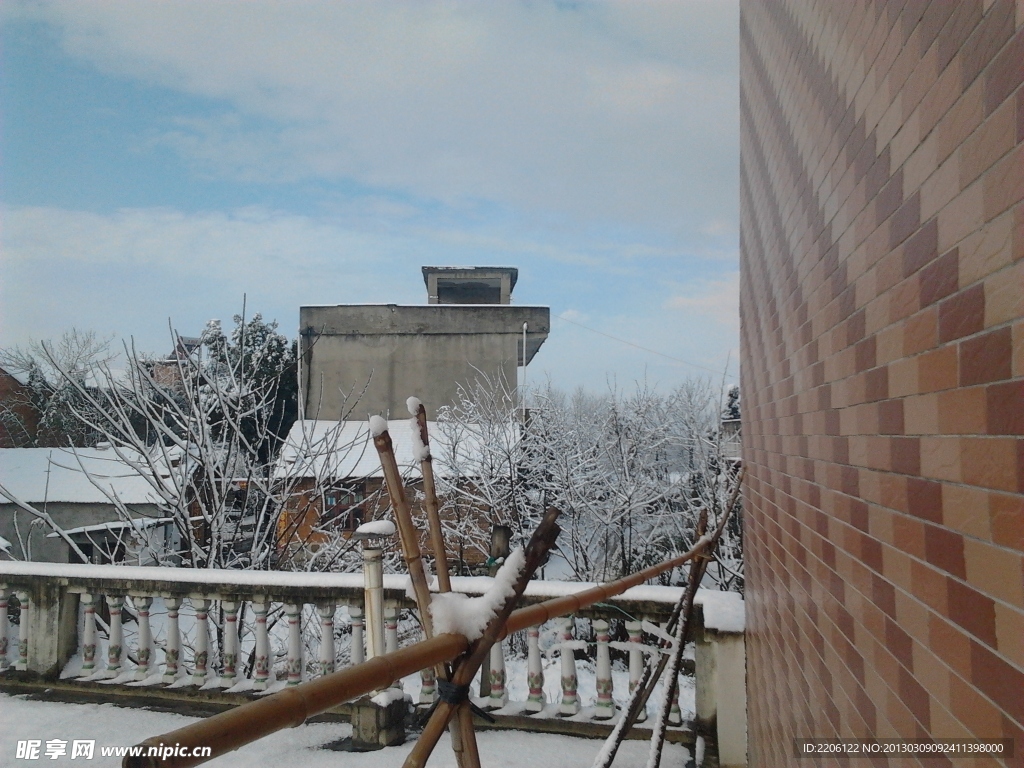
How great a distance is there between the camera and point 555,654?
522 inches

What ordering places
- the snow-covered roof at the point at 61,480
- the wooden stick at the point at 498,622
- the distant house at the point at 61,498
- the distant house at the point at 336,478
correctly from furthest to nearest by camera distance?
1. the snow-covered roof at the point at 61,480
2. the distant house at the point at 61,498
3. the distant house at the point at 336,478
4. the wooden stick at the point at 498,622

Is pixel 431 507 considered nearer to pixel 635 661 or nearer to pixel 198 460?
pixel 635 661

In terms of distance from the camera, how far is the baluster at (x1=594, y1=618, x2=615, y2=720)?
409cm

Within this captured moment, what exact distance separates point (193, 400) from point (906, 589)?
25.3 ft

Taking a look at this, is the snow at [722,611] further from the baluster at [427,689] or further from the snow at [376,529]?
the snow at [376,529]

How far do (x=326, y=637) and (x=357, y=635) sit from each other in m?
0.22

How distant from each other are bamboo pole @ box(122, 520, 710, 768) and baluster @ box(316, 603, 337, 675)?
3602mm

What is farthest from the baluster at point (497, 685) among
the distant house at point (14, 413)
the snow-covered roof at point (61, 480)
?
the distant house at point (14, 413)

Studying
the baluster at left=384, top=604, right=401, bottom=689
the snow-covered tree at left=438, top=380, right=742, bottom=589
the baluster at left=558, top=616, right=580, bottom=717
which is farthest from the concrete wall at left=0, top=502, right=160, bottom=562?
the baluster at left=558, top=616, right=580, bottom=717

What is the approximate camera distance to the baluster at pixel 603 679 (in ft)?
13.4

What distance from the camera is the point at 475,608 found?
1.22 meters

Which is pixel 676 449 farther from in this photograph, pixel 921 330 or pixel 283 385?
pixel 921 330

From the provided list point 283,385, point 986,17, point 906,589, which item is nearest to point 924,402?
point 906,589

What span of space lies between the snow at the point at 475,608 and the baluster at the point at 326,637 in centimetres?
357
